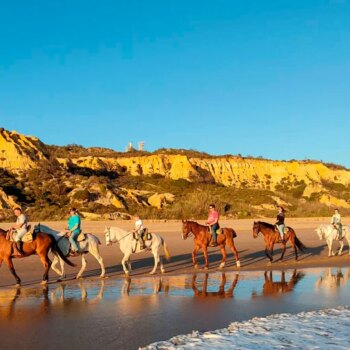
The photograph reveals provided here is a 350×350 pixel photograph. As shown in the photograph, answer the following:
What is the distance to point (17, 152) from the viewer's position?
55094 millimetres

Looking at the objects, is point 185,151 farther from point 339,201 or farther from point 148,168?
point 339,201

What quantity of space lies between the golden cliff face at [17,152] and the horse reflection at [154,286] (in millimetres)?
41226

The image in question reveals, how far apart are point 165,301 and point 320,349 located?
4.96 m

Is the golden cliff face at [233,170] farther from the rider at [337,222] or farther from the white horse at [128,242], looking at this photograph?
the white horse at [128,242]

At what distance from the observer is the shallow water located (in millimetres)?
8547

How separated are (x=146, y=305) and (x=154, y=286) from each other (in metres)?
2.80

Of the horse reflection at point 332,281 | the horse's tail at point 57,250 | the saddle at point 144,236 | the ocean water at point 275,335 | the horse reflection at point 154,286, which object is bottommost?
the ocean water at point 275,335

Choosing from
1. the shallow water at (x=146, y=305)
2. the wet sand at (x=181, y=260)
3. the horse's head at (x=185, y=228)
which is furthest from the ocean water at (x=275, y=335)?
the horse's head at (x=185, y=228)

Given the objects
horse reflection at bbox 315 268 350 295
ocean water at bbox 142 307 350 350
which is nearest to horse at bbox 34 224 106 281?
horse reflection at bbox 315 268 350 295

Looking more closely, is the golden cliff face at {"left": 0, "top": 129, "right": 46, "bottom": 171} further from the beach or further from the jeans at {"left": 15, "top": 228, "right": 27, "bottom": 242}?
the jeans at {"left": 15, "top": 228, "right": 27, "bottom": 242}

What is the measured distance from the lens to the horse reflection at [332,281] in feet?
45.3

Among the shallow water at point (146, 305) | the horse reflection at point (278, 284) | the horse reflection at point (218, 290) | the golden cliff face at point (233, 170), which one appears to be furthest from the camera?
the golden cliff face at point (233, 170)

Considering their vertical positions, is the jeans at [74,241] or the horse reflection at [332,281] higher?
the jeans at [74,241]

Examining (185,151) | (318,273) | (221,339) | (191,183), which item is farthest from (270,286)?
(185,151)
